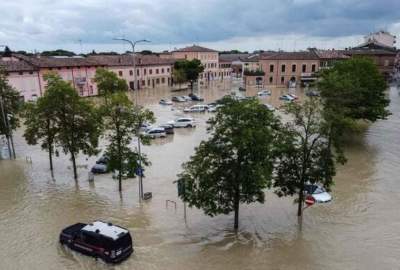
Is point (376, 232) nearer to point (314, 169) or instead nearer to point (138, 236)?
point (314, 169)

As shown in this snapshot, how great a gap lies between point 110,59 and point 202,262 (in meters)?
69.7

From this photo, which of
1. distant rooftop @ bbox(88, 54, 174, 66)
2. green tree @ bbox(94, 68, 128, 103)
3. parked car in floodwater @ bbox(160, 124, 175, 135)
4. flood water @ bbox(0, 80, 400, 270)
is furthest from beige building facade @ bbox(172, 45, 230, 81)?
flood water @ bbox(0, 80, 400, 270)

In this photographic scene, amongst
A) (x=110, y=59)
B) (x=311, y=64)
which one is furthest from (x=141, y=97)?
(x=311, y=64)

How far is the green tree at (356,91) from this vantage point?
90.5 feet

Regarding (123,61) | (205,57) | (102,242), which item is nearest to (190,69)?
(123,61)

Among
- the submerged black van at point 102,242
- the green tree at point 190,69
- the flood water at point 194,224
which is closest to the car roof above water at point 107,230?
the submerged black van at point 102,242

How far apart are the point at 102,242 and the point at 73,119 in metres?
11.5

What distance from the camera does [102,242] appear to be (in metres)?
15.1

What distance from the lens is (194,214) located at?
1980 centimetres

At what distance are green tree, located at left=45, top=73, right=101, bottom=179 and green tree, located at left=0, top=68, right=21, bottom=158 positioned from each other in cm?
867

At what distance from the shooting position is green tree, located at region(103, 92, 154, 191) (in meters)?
21.3

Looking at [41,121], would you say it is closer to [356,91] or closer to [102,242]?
[102,242]

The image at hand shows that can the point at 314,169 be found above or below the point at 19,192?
above

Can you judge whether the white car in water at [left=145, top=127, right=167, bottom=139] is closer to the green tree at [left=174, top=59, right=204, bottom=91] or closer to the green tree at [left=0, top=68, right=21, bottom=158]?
the green tree at [left=0, top=68, right=21, bottom=158]
